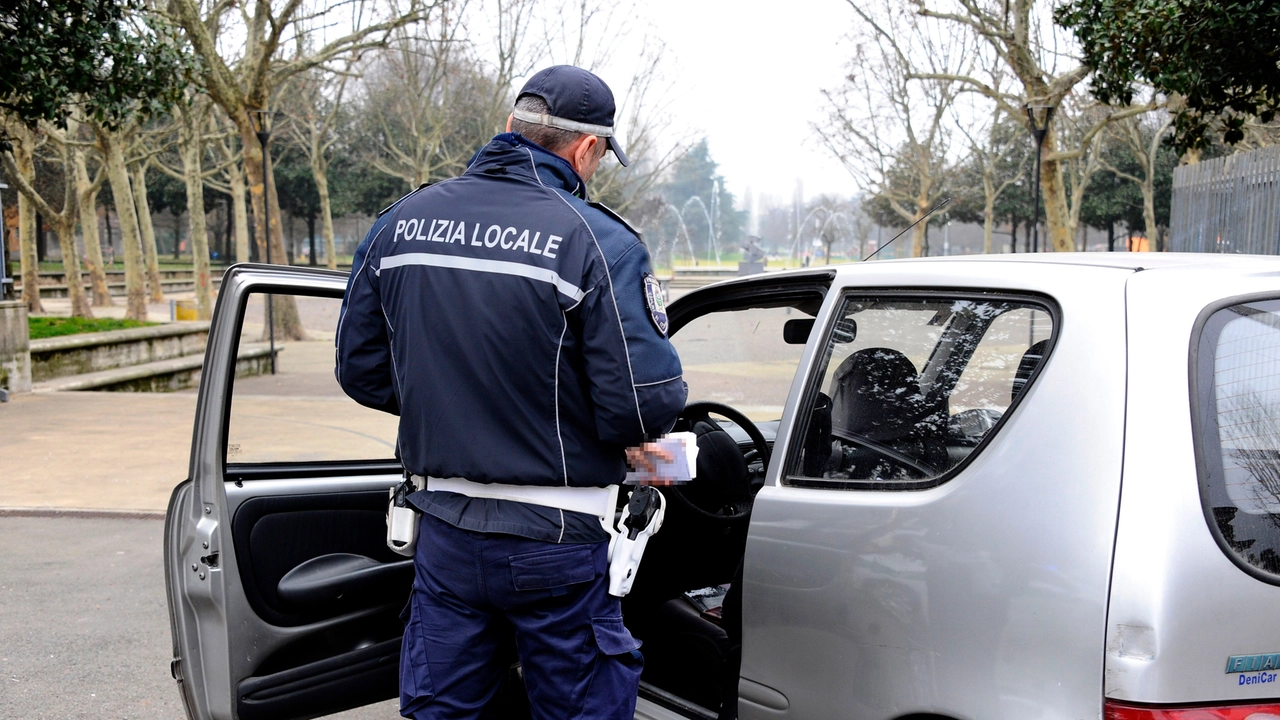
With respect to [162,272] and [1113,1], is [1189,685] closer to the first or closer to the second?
[1113,1]

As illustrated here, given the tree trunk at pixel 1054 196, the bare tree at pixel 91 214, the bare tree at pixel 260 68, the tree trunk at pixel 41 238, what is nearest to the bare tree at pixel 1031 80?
the tree trunk at pixel 1054 196

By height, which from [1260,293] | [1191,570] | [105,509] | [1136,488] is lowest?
[105,509]

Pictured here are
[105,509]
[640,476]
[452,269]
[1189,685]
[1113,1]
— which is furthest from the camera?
[1113,1]

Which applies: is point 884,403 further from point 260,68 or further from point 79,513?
point 260,68

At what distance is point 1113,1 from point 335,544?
7937mm

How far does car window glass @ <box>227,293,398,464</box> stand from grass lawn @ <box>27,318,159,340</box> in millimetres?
2002

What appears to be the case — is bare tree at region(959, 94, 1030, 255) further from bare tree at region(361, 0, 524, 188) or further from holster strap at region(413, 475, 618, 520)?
holster strap at region(413, 475, 618, 520)

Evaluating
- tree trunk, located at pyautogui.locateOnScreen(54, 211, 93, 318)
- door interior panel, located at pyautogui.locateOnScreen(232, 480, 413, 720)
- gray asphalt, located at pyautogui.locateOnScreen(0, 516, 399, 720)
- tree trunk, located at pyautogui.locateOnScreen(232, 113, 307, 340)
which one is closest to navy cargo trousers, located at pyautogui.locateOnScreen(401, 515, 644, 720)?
door interior panel, located at pyautogui.locateOnScreen(232, 480, 413, 720)

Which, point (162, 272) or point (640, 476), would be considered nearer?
point (640, 476)

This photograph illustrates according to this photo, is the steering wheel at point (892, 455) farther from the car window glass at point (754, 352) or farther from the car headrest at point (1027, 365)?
the car window glass at point (754, 352)

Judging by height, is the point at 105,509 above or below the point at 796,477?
below

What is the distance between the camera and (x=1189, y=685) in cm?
171

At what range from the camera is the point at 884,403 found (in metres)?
2.45

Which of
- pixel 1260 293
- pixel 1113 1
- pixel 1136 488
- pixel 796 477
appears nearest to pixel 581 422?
pixel 796 477
